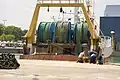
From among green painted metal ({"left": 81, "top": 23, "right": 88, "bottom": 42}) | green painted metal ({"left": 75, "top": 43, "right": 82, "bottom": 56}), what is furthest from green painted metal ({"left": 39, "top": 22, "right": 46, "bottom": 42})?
green painted metal ({"left": 81, "top": 23, "right": 88, "bottom": 42})

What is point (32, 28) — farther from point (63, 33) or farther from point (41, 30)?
point (63, 33)

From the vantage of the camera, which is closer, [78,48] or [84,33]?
[78,48]

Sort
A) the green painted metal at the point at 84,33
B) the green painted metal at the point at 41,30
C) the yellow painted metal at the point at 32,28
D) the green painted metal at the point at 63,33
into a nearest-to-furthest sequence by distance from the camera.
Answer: the green painted metal at the point at 63,33 < the green painted metal at the point at 84,33 < the green painted metal at the point at 41,30 < the yellow painted metal at the point at 32,28

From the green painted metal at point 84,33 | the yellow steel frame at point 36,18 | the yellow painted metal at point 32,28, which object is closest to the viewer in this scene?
the green painted metal at point 84,33

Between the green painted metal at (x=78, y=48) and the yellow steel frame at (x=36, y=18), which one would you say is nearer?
the green painted metal at (x=78, y=48)

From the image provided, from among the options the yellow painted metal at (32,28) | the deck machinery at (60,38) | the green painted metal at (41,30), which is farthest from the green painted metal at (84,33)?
the yellow painted metal at (32,28)

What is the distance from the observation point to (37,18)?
43.7 m

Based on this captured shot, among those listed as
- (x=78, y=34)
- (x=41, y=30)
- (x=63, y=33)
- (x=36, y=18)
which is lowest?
(x=78, y=34)

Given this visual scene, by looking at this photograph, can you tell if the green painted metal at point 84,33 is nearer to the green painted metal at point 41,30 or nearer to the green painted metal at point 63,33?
the green painted metal at point 63,33

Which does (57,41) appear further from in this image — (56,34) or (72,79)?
(72,79)

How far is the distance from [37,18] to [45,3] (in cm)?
216

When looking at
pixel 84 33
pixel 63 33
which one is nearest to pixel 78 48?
pixel 84 33

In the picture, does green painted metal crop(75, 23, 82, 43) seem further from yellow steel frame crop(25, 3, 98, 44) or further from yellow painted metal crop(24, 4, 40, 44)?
yellow painted metal crop(24, 4, 40, 44)

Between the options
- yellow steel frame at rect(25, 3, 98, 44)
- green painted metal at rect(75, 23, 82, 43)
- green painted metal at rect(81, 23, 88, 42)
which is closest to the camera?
green painted metal at rect(75, 23, 82, 43)
